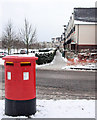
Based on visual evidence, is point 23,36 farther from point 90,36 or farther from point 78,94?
point 78,94

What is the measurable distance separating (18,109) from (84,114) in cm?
171

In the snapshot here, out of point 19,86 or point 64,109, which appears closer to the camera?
point 19,86

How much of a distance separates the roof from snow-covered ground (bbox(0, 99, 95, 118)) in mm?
26271

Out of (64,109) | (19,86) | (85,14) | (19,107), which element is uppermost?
(85,14)

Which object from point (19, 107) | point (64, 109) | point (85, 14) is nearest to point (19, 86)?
point (19, 107)

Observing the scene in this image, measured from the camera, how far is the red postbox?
4241 millimetres

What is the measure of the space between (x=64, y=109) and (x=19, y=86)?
4.88 ft

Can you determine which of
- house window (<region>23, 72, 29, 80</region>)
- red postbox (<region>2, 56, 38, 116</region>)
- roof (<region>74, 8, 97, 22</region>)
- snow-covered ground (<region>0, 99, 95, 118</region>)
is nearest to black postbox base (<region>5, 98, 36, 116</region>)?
red postbox (<region>2, 56, 38, 116</region>)

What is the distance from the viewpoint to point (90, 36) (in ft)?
94.1

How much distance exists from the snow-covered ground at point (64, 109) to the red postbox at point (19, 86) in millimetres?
307

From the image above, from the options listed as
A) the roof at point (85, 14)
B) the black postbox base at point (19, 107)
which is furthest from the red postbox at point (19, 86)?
the roof at point (85, 14)

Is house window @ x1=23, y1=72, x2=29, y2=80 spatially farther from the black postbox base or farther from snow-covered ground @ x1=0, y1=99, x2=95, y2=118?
snow-covered ground @ x1=0, y1=99, x2=95, y2=118

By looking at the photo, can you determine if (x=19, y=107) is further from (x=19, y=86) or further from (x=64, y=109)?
(x=64, y=109)

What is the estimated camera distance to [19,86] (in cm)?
423
